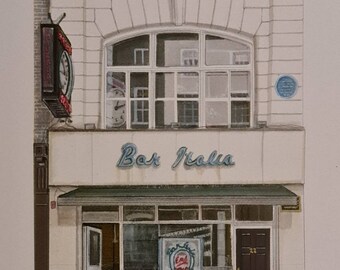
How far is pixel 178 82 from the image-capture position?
864 cm

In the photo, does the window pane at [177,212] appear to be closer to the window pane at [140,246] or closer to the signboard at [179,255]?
the window pane at [140,246]

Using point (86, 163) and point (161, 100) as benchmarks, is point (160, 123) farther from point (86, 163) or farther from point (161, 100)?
point (86, 163)

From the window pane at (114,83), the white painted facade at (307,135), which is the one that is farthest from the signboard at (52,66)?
the window pane at (114,83)

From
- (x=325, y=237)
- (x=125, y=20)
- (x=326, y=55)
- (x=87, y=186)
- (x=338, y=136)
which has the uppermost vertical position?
(x=125, y=20)

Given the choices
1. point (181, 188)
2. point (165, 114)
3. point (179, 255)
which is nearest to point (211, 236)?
point (179, 255)

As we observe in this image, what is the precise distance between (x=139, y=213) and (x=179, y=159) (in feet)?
3.68

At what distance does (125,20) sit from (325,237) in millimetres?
4197

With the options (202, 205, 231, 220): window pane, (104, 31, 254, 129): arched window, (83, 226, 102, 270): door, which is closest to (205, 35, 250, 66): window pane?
(104, 31, 254, 129): arched window

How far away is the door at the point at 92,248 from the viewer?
857cm

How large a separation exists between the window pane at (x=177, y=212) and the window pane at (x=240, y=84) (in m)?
1.81

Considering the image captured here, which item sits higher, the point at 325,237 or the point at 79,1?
the point at 79,1

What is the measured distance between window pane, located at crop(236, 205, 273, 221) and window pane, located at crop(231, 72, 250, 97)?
5.50 ft

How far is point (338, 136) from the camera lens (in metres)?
7.95

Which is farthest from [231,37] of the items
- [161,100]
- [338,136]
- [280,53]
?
[338,136]
